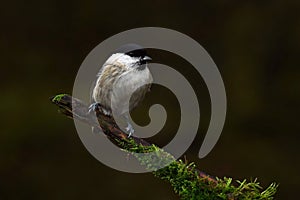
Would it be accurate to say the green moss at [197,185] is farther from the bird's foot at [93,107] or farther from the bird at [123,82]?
the bird at [123,82]

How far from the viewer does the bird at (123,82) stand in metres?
1.41

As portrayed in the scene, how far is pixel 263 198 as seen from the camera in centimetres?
99

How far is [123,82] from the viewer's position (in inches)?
56.0

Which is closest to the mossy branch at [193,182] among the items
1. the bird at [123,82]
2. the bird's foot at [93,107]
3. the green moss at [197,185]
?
the green moss at [197,185]

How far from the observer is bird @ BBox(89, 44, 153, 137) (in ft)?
4.63

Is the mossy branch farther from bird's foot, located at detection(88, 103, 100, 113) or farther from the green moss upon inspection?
bird's foot, located at detection(88, 103, 100, 113)

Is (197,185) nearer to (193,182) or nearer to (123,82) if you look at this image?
(193,182)

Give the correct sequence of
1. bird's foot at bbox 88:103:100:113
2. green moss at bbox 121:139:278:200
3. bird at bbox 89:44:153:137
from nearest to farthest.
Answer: green moss at bbox 121:139:278:200
bird's foot at bbox 88:103:100:113
bird at bbox 89:44:153:137

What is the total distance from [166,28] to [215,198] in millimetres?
1766

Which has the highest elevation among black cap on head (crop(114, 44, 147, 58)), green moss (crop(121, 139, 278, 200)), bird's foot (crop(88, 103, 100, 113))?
black cap on head (crop(114, 44, 147, 58))

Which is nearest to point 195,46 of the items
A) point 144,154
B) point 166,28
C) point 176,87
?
point 166,28

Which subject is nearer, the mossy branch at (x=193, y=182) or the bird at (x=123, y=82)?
the mossy branch at (x=193, y=182)

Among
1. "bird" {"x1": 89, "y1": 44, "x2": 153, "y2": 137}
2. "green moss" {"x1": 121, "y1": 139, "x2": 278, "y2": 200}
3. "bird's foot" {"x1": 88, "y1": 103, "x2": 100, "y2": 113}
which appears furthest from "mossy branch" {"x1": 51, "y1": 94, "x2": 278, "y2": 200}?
"bird" {"x1": 89, "y1": 44, "x2": 153, "y2": 137}

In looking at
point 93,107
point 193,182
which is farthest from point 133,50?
point 193,182
